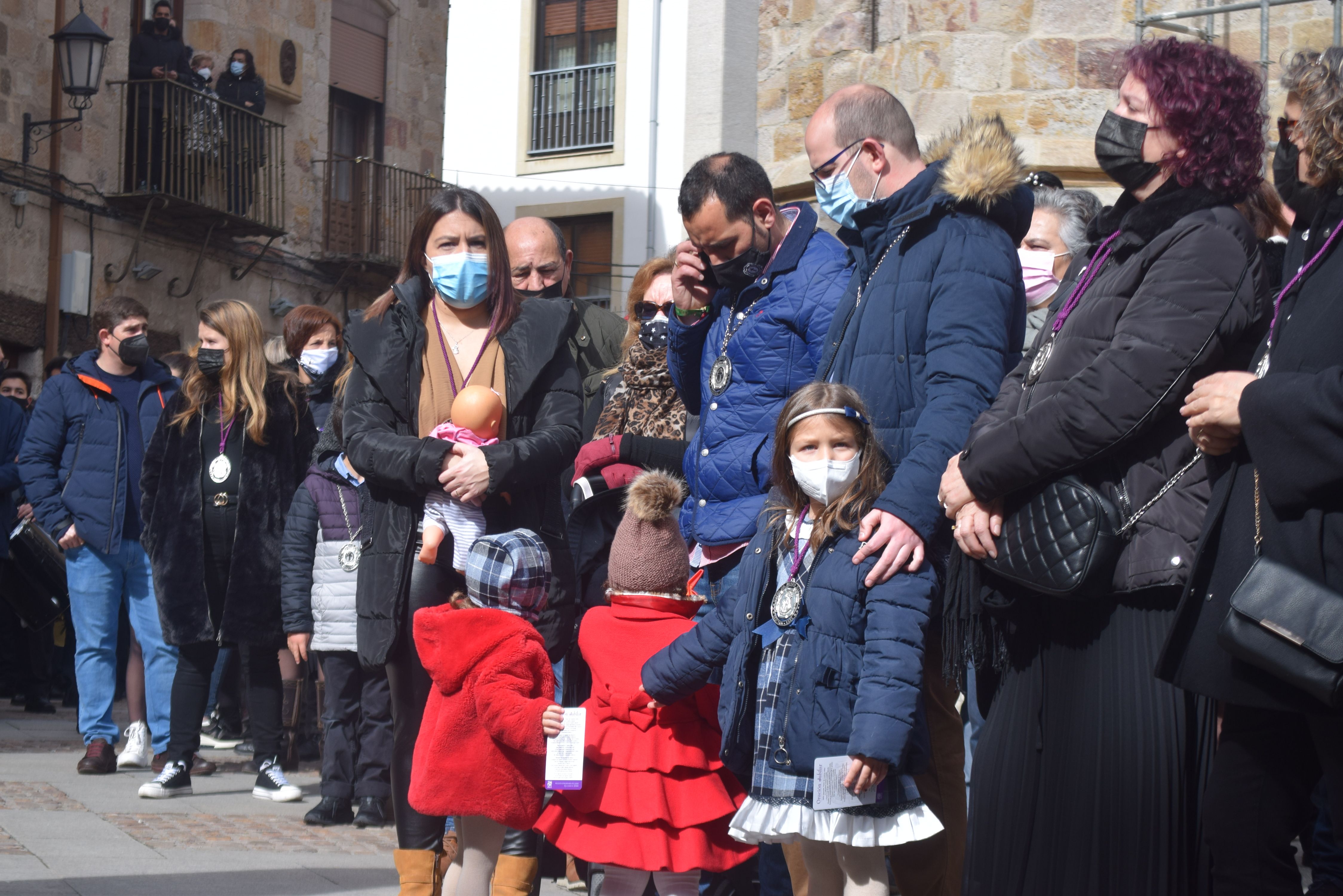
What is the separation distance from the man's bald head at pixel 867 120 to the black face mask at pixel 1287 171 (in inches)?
48.4

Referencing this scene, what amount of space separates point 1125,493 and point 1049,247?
100 inches

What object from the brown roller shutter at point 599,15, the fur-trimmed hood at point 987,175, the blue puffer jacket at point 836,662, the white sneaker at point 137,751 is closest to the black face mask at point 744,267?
the fur-trimmed hood at point 987,175

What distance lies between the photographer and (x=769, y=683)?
4.08m

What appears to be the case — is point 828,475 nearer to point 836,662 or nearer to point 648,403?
point 836,662

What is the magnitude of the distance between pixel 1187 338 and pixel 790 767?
1.41 m

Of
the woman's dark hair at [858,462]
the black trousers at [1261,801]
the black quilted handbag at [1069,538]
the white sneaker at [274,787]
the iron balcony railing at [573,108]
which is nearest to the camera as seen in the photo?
the black trousers at [1261,801]

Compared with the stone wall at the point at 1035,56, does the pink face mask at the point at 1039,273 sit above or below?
below

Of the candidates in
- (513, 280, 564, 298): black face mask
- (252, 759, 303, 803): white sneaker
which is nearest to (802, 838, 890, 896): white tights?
(513, 280, 564, 298): black face mask

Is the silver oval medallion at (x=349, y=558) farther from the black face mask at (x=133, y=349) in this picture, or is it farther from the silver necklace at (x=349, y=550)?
the black face mask at (x=133, y=349)

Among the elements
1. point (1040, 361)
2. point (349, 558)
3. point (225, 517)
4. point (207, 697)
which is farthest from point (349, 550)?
point (1040, 361)

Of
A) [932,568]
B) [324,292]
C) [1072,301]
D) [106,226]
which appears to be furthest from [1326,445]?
[324,292]

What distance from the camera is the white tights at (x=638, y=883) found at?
454 centimetres

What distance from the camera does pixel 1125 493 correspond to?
338 cm

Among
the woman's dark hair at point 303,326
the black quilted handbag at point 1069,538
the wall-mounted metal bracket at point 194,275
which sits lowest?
the black quilted handbag at point 1069,538
